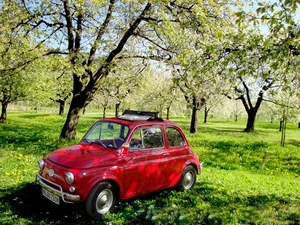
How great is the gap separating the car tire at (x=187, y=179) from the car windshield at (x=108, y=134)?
2.18 meters

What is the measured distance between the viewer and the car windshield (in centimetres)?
648

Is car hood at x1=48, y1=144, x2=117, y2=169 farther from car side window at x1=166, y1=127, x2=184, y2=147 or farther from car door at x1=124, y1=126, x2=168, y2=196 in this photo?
car side window at x1=166, y1=127, x2=184, y2=147

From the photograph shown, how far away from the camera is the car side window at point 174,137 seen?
738 centimetres

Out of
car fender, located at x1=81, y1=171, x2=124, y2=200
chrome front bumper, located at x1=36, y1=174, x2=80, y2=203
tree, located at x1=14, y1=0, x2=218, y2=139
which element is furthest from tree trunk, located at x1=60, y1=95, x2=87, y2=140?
car fender, located at x1=81, y1=171, x2=124, y2=200

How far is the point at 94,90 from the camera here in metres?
14.5

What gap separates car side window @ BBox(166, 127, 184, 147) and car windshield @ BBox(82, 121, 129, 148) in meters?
1.36

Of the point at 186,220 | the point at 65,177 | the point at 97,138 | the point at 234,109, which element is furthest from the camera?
the point at 234,109

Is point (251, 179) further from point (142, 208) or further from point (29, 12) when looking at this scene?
point (29, 12)

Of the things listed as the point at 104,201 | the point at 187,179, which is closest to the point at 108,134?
the point at 104,201

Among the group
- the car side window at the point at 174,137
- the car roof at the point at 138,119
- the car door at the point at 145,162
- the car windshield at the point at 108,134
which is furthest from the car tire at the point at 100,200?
the car side window at the point at 174,137

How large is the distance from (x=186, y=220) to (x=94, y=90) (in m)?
10.1

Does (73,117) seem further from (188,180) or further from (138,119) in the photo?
(188,180)

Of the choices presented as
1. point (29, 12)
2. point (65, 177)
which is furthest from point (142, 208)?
point (29, 12)

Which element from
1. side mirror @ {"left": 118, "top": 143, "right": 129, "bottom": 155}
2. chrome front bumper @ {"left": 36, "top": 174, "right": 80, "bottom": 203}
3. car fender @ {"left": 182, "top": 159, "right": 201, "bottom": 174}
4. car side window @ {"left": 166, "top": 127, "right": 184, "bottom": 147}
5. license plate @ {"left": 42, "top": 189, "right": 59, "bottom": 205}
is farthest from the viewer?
car fender @ {"left": 182, "top": 159, "right": 201, "bottom": 174}
